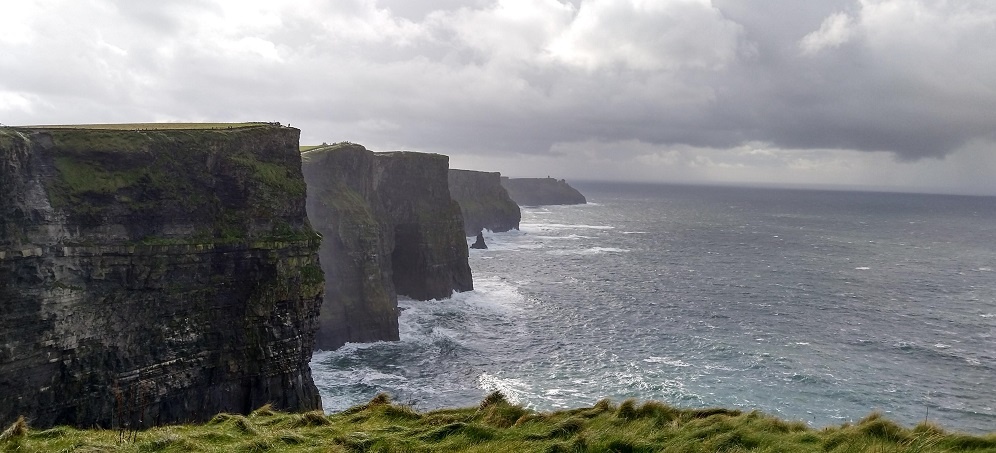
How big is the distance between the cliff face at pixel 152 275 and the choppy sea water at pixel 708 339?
373 inches

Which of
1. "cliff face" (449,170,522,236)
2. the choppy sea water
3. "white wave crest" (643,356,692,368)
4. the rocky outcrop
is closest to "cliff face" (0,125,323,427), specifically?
the choppy sea water

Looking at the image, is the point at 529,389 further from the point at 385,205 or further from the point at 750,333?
the point at 385,205

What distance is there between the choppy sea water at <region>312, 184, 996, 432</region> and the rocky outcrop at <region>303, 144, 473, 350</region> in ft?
8.44

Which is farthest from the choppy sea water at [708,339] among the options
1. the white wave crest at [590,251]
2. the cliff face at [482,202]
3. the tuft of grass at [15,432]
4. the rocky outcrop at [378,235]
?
the cliff face at [482,202]

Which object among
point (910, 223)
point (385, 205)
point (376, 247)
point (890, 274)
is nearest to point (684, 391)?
point (376, 247)

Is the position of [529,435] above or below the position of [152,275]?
below

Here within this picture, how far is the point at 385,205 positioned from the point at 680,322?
3914 cm

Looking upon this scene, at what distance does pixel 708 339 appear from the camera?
5566cm

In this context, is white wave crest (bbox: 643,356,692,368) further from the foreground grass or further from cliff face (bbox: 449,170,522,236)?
cliff face (bbox: 449,170,522,236)

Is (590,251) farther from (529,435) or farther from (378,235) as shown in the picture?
(529,435)

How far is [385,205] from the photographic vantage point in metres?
74.0

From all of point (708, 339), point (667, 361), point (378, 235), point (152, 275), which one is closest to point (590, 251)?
point (708, 339)

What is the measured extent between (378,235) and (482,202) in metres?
92.0

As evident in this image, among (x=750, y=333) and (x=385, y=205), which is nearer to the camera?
(x=750, y=333)
